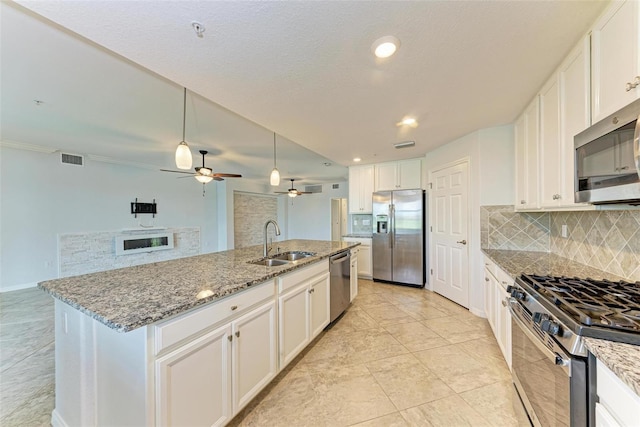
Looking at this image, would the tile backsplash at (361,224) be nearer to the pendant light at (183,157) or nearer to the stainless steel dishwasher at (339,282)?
the stainless steel dishwasher at (339,282)

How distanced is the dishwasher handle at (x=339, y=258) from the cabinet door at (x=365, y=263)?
1.87 meters

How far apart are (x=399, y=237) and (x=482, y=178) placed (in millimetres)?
1778

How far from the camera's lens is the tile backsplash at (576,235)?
1542mm

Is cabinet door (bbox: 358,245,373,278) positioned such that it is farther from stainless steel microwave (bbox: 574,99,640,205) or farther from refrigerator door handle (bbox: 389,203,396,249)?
stainless steel microwave (bbox: 574,99,640,205)

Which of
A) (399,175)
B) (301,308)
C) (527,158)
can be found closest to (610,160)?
(527,158)

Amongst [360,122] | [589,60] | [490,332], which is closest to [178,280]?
[360,122]

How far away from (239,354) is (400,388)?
1296 mm

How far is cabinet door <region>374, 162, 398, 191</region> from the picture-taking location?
15.4ft

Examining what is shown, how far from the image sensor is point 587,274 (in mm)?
1685

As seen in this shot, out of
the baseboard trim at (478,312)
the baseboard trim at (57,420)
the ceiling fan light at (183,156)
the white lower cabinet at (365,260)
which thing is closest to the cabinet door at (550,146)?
the baseboard trim at (478,312)

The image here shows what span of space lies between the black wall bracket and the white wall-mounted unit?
536 millimetres

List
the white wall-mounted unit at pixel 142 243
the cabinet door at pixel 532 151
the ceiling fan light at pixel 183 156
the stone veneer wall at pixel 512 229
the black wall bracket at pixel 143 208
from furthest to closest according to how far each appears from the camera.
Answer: the black wall bracket at pixel 143 208 < the white wall-mounted unit at pixel 142 243 < the stone veneer wall at pixel 512 229 < the ceiling fan light at pixel 183 156 < the cabinet door at pixel 532 151

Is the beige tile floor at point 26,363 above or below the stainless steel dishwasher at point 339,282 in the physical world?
below

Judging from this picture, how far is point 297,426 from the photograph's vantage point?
60.4 inches
